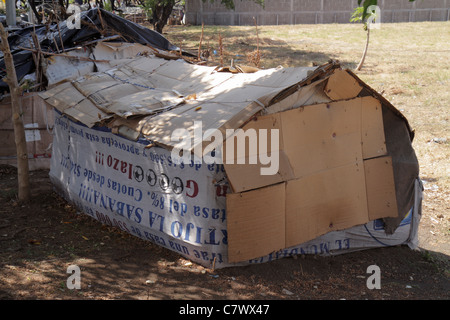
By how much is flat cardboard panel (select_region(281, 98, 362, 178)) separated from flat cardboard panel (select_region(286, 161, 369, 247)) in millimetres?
105

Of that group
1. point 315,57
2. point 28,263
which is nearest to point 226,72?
point 28,263

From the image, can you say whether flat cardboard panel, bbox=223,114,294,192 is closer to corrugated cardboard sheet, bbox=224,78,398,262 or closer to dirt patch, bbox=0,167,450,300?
corrugated cardboard sheet, bbox=224,78,398,262

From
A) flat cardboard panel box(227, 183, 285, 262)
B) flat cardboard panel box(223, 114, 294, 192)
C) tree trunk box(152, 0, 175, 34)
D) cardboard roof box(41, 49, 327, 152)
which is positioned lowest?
flat cardboard panel box(227, 183, 285, 262)

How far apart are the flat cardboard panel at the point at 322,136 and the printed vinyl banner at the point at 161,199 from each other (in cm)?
78

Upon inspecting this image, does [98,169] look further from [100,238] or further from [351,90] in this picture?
→ [351,90]

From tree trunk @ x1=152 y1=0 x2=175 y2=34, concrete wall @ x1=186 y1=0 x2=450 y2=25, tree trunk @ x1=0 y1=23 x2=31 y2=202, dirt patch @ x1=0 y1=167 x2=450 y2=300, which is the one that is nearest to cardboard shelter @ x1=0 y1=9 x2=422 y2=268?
dirt patch @ x1=0 y1=167 x2=450 y2=300

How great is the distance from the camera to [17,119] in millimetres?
6762

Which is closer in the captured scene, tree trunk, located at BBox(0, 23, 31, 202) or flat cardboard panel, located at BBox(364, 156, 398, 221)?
flat cardboard panel, located at BBox(364, 156, 398, 221)

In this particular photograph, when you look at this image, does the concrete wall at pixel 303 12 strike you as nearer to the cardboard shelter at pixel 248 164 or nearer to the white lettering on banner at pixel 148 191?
the cardboard shelter at pixel 248 164

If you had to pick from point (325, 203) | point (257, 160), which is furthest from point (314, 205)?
point (257, 160)

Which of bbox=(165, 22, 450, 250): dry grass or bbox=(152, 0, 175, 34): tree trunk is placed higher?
bbox=(152, 0, 175, 34): tree trunk

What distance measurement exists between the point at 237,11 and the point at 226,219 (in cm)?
2261

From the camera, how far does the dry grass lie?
371 inches

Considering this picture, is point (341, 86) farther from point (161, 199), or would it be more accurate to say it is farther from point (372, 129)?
point (161, 199)
